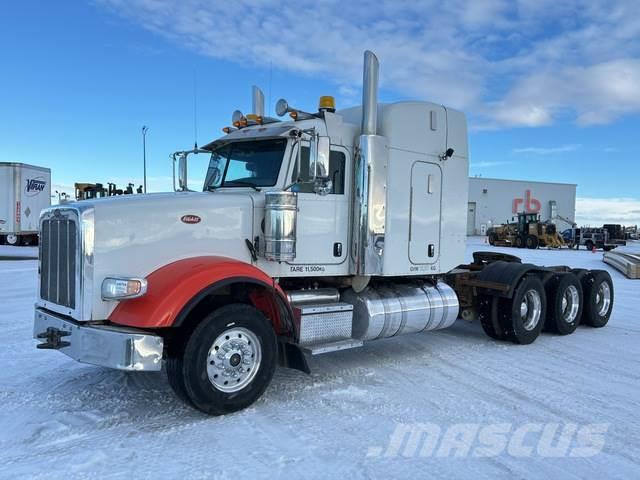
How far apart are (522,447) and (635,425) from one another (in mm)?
1298

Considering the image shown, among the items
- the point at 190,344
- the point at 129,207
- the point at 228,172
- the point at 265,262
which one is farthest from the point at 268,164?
the point at 190,344

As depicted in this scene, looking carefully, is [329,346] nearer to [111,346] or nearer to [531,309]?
[111,346]

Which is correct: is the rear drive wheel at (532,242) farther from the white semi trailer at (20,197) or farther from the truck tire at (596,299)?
the white semi trailer at (20,197)

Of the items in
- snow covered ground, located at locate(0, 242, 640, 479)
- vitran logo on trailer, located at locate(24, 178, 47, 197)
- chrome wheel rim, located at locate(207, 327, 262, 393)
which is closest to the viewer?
A: snow covered ground, located at locate(0, 242, 640, 479)

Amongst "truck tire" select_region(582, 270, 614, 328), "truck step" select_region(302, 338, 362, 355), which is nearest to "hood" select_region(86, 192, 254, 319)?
"truck step" select_region(302, 338, 362, 355)

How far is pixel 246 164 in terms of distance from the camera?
19.7ft

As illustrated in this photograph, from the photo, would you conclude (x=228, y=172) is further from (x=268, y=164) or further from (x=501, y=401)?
(x=501, y=401)

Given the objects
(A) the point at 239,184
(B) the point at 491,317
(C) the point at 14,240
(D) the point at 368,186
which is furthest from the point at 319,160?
(C) the point at 14,240

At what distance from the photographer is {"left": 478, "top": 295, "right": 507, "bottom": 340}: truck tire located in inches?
310

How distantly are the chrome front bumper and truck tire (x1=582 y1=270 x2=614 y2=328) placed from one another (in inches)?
308

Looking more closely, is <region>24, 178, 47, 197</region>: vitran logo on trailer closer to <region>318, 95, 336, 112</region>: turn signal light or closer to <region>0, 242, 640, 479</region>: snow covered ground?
<region>0, 242, 640, 479</region>: snow covered ground

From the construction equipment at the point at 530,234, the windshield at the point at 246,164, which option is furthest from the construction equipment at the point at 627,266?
the windshield at the point at 246,164

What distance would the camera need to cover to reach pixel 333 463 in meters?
3.76
